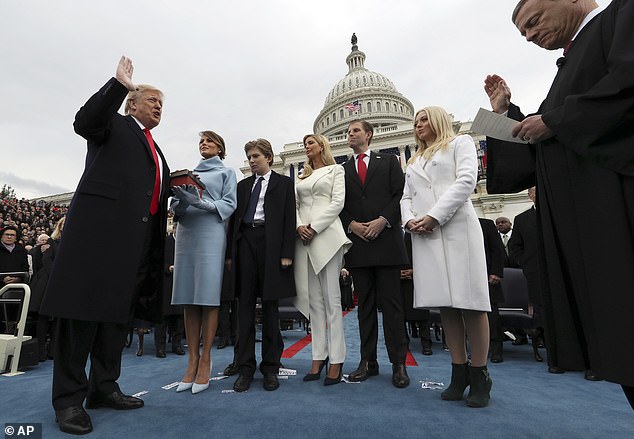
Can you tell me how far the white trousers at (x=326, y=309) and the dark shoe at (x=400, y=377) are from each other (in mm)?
403

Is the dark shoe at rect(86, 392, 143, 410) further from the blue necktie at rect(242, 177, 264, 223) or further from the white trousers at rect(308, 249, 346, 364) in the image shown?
the blue necktie at rect(242, 177, 264, 223)

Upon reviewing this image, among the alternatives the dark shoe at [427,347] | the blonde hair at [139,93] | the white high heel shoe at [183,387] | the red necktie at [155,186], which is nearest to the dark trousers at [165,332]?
the white high heel shoe at [183,387]

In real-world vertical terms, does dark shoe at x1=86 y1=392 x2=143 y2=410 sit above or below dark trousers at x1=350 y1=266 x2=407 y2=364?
below

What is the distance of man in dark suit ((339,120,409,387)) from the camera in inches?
101

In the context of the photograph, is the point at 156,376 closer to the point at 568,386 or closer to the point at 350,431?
the point at 350,431

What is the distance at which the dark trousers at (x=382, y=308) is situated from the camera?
2.55 meters

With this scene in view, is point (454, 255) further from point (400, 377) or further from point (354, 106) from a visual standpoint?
point (354, 106)

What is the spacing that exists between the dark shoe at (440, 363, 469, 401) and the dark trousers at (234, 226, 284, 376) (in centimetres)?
119

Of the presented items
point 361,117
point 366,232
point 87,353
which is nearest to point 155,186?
point 87,353

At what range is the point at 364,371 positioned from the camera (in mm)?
2586

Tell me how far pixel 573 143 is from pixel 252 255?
2.08 metres

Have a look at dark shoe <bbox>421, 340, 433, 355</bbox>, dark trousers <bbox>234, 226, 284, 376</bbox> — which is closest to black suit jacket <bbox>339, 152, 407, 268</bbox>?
dark trousers <bbox>234, 226, 284, 376</bbox>

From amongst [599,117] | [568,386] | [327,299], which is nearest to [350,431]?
[327,299]

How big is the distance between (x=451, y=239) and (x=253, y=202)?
1.51 metres
